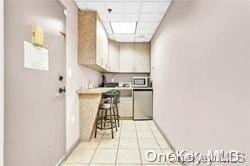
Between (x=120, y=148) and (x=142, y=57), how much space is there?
3.54 m

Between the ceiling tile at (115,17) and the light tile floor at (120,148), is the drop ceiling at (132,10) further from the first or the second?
the light tile floor at (120,148)

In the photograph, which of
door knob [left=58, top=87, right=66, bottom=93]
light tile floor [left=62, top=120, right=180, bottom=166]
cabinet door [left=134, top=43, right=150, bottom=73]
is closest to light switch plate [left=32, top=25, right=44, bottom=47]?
door knob [left=58, top=87, right=66, bottom=93]

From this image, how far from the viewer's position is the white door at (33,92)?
132 cm

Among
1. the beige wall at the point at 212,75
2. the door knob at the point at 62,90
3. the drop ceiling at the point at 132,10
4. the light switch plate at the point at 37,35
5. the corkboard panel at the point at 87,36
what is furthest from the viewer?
the corkboard panel at the point at 87,36

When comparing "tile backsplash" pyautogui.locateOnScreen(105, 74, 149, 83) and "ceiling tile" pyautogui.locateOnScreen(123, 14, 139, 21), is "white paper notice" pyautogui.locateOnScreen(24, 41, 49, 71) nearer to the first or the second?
"ceiling tile" pyautogui.locateOnScreen(123, 14, 139, 21)

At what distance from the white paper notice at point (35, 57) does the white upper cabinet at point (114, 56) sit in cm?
364

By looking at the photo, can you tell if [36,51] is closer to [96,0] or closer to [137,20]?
[96,0]

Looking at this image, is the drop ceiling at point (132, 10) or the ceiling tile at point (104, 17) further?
the ceiling tile at point (104, 17)

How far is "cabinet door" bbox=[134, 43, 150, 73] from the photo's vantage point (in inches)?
226

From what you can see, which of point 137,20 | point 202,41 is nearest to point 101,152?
point 202,41

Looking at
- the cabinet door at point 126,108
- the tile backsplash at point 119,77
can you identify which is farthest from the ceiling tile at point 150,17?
the tile backsplash at point 119,77

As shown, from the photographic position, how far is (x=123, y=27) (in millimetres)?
4180

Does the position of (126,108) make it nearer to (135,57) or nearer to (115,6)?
(135,57)
